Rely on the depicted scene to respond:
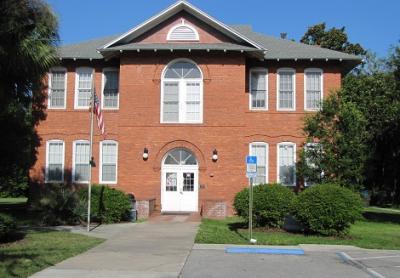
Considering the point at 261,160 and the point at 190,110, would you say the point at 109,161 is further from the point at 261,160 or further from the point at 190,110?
the point at 261,160

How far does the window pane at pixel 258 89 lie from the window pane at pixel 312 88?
217 centimetres

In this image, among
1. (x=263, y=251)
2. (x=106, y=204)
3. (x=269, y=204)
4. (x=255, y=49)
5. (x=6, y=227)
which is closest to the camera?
(x=263, y=251)

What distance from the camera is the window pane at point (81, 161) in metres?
28.6

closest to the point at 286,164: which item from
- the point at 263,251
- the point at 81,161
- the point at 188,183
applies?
the point at 188,183

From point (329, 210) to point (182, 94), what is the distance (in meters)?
11.5

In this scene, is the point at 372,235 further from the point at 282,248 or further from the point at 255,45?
the point at 255,45

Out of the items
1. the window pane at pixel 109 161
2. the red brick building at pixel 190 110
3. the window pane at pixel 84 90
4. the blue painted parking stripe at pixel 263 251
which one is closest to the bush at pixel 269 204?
the blue painted parking stripe at pixel 263 251

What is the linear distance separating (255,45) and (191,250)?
558 inches

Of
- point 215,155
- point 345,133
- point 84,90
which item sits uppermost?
point 84,90

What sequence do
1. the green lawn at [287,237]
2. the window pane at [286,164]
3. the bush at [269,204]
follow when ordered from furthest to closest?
1. the window pane at [286,164]
2. the bush at [269,204]
3. the green lawn at [287,237]

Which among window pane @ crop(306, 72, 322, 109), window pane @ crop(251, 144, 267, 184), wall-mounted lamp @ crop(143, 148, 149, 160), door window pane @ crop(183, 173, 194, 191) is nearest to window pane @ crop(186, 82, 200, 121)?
wall-mounted lamp @ crop(143, 148, 149, 160)

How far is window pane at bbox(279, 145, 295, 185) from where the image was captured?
91.2ft

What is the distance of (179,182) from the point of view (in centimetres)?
2741

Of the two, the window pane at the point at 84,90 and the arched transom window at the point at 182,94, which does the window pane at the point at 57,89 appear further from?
the arched transom window at the point at 182,94
